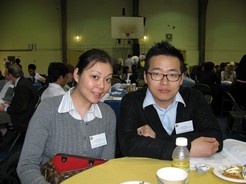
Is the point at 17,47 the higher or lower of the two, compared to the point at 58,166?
higher

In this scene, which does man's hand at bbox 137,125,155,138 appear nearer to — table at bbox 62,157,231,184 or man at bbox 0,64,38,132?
table at bbox 62,157,231,184

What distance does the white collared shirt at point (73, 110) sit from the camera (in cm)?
163

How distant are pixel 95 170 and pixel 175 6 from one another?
1383cm

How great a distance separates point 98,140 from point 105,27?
500 inches

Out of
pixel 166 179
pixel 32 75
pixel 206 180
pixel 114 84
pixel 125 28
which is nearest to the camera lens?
pixel 166 179

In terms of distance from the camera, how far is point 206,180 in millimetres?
1195

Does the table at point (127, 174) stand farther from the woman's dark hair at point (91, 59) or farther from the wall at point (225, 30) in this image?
the wall at point (225, 30)

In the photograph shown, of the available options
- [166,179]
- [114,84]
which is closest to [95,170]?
[166,179]

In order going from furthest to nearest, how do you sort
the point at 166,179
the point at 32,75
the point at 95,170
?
1. the point at 32,75
2. the point at 95,170
3. the point at 166,179

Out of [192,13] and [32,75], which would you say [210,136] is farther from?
[192,13]

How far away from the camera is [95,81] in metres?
1.58

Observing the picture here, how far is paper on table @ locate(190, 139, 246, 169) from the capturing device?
1.42 meters

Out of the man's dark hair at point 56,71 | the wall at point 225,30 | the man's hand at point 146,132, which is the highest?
the wall at point 225,30

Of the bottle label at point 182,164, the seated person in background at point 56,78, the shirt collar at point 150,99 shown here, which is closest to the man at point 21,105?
the seated person in background at point 56,78
